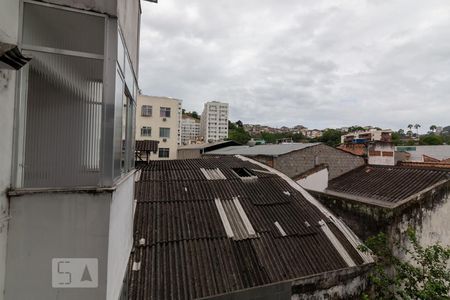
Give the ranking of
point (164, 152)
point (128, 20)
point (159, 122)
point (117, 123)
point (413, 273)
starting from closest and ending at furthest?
point (117, 123) < point (128, 20) < point (413, 273) < point (159, 122) < point (164, 152)

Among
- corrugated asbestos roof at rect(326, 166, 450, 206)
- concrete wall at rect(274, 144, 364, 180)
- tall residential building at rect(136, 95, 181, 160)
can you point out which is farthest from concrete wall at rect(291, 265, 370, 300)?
tall residential building at rect(136, 95, 181, 160)

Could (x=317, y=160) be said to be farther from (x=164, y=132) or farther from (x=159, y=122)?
(x=159, y=122)

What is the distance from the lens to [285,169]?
16547mm

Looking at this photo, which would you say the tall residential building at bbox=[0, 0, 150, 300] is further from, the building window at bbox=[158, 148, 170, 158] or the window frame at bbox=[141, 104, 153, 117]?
the building window at bbox=[158, 148, 170, 158]

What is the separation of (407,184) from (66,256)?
11.1 metres

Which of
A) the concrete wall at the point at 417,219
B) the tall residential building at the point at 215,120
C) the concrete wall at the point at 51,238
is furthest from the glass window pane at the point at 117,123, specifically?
the tall residential building at the point at 215,120

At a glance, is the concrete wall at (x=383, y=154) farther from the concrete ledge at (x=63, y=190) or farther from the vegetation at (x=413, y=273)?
the concrete ledge at (x=63, y=190)

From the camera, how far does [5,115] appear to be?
2408 mm

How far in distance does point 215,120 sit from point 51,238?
9712 cm

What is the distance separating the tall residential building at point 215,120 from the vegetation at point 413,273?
276 ft

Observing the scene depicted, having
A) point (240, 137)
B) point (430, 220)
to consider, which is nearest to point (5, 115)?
point (430, 220)

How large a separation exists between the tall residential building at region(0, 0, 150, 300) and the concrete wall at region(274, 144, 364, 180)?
46.7 ft

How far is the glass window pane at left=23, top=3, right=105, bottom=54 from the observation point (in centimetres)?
269

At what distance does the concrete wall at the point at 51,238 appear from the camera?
2.54 m
